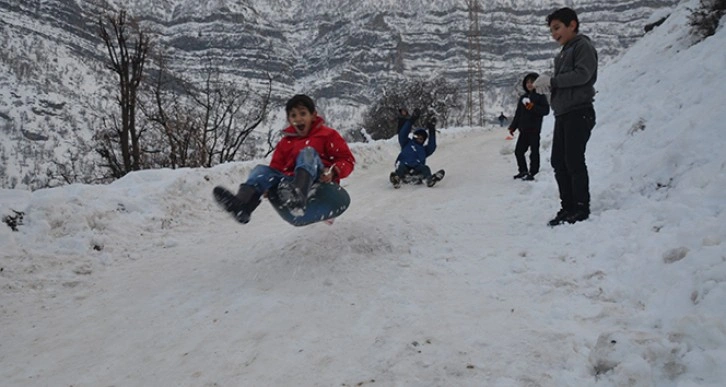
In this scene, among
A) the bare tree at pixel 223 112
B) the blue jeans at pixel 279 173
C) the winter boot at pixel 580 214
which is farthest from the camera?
the bare tree at pixel 223 112

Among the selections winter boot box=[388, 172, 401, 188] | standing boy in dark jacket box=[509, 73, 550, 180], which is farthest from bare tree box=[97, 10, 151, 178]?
standing boy in dark jacket box=[509, 73, 550, 180]

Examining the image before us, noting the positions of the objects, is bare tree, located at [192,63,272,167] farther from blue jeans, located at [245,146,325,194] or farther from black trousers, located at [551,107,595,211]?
black trousers, located at [551,107,595,211]

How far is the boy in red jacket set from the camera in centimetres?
351

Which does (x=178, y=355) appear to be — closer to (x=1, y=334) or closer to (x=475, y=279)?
(x=1, y=334)

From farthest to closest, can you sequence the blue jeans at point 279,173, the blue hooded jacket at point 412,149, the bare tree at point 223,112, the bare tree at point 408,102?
the bare tree at point 408,102 < the bare tree at point 223,112 < the blue hooded jacket at point 412,149 < the blue jeans at point 279,173

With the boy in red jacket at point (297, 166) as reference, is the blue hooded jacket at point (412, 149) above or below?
below

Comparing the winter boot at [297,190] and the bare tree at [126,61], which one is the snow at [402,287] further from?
the bare tree at [126,61]

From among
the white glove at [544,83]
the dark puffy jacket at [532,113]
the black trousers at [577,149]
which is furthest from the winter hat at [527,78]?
the black trousers at [577,149]

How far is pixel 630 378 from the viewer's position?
1.65m

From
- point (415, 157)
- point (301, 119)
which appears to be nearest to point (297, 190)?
point (301, 119)

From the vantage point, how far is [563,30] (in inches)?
167

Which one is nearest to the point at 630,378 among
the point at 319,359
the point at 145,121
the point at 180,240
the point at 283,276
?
the point at 319,359

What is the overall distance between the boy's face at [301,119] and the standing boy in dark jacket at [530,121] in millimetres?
4281

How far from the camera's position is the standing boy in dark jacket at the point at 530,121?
7.15m
